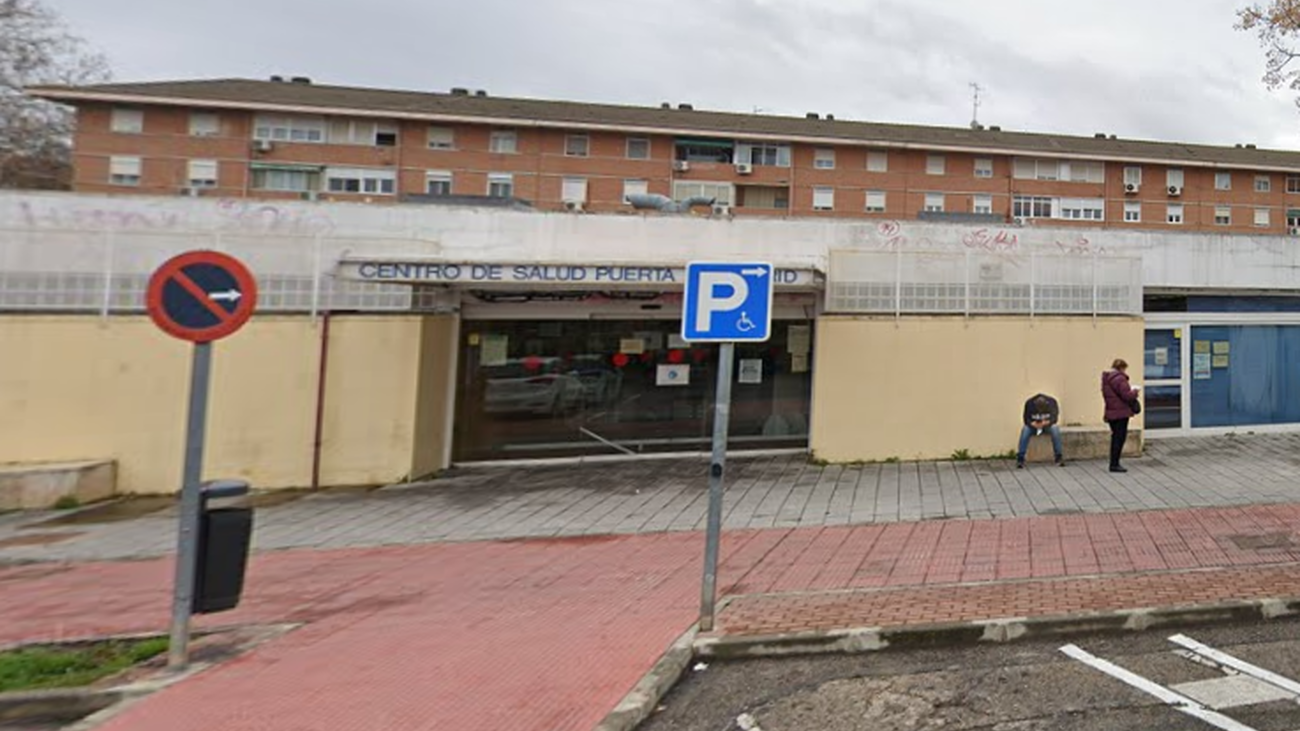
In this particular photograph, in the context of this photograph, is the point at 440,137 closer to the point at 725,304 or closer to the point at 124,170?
the point at 124,170

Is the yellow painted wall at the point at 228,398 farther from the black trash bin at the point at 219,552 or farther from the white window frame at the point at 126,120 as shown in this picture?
the white window frame at the point at 126,120

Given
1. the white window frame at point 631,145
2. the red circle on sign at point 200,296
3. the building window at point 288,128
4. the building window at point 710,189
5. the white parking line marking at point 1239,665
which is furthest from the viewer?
the building window at point 710,189

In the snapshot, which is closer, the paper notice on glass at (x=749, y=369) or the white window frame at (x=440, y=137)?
the paper notice on glass at (x=749, y=369)

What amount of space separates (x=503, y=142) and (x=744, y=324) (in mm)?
37510

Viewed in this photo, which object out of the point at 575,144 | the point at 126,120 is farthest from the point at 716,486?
the point at 126,120

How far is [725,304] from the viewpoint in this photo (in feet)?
14.5

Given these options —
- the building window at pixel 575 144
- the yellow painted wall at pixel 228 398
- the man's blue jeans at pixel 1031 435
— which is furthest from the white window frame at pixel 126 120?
the man's blue jeans at pixel 1031 435

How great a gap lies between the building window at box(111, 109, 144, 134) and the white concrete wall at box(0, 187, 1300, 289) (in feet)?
113

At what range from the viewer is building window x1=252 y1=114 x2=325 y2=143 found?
1438 inches

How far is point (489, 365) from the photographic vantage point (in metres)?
11.0

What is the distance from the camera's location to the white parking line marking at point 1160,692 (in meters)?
3.21

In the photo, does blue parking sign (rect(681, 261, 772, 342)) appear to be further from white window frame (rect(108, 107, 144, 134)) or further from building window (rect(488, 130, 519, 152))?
white window frame (rect(108, 107, 144, 134))

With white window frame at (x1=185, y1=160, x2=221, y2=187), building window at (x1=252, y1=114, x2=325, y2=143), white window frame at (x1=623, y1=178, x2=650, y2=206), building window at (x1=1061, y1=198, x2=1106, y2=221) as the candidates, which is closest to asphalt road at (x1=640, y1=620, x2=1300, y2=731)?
white window frame at (x1=623, y1=178, x2=650, y2=206)

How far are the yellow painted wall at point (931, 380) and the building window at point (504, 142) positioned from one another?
32515mm
